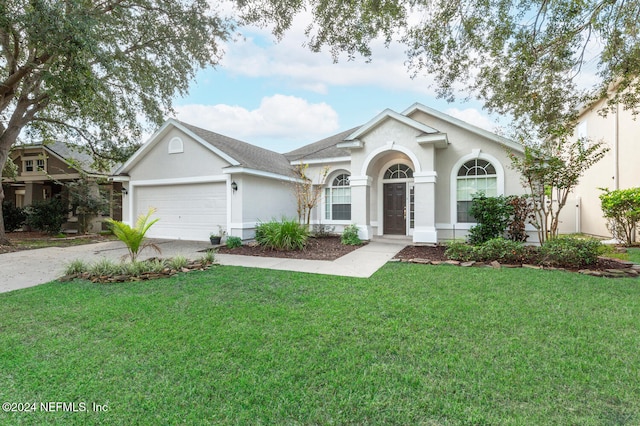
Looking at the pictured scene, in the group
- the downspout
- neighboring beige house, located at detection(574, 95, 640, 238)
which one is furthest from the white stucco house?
the downspout

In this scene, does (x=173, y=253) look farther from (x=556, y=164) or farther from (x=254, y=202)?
(x=556, y=164)

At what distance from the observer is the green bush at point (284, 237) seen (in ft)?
32.9

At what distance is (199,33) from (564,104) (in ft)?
41.7

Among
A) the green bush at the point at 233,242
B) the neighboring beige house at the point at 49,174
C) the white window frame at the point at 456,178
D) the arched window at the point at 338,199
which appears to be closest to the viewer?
the green bush at the point at 233,242

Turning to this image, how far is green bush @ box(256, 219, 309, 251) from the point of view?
395 inches

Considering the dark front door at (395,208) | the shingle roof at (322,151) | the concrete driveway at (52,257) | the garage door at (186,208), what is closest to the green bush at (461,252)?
the dark front door at (395,208)

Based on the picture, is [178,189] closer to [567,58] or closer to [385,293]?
[385,293]

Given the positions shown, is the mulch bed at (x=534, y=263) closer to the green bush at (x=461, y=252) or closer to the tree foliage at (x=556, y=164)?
the green bush at (x=461, y=252)

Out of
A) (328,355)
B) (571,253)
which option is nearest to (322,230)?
(571,253)

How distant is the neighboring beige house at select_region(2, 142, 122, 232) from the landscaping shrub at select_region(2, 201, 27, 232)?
73 centimetres

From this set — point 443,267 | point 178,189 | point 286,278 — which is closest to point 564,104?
point 443,267

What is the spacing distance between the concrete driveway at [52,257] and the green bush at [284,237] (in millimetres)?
2186

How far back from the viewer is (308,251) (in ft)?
32.8

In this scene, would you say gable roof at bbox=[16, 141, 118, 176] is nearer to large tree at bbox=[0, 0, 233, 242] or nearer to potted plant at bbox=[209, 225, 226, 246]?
large tree at bbox=[0, 0, 233, 242]
